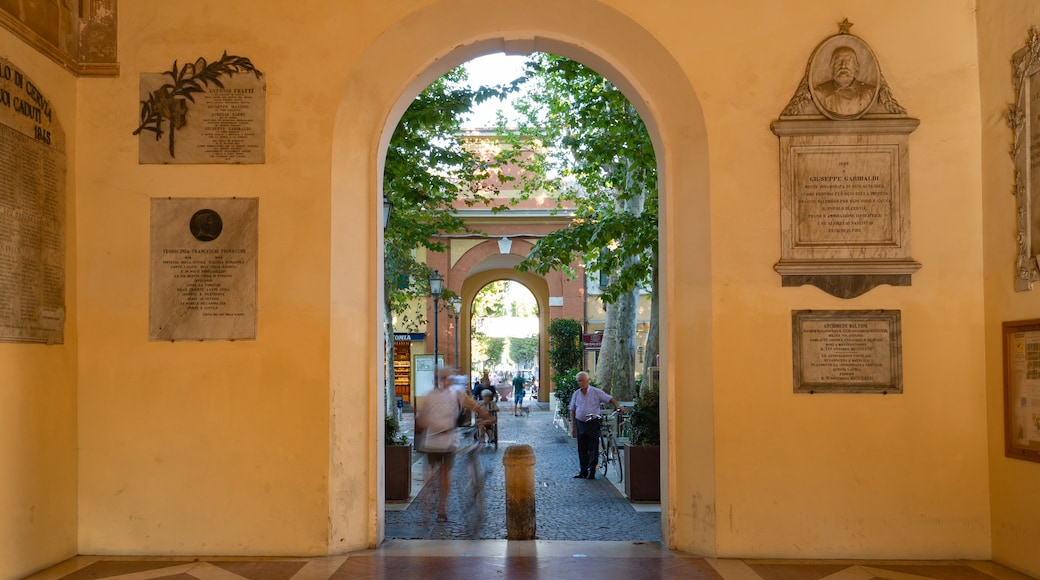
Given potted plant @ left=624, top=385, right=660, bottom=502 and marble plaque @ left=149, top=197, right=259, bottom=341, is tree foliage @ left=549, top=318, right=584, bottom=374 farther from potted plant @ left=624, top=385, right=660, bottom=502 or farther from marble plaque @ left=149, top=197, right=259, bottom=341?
marble plaque @ left=149, top=197, right=259, bottom=341

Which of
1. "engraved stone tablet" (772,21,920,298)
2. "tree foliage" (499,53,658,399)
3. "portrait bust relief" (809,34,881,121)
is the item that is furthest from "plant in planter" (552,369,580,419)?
"portrait bust relief" (809,34,881,121)

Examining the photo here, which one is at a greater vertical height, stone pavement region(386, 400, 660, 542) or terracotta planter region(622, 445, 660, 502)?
terracotta planter region(622, 445, 660, 502)

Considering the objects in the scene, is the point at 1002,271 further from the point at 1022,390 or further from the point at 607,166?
the point at 607,166

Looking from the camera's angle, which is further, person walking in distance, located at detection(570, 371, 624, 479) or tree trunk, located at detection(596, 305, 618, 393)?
tree trunk, located at detection(596, 305, 618, 393)

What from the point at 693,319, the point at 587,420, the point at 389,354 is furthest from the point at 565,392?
the point at 693,319

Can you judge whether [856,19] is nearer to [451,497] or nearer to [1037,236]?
[1037,236]

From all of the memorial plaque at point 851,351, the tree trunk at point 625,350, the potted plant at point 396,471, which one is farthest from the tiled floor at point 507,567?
the tree trunk at point 625,350

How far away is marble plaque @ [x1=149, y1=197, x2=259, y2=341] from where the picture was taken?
659cm

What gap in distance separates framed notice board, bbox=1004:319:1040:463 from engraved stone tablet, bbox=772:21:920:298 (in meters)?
0.87

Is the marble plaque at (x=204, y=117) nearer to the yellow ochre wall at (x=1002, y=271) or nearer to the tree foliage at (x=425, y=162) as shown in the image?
the tree foliage at (x=425, y=162)

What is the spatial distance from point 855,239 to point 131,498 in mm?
5930

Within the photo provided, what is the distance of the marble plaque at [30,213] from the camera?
5633mm

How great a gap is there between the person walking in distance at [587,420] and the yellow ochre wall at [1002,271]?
21.4 ft

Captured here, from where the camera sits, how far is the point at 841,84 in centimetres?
656
